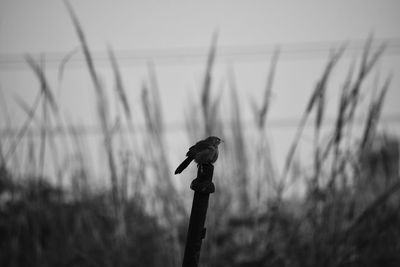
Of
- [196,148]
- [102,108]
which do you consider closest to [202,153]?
[196,148]

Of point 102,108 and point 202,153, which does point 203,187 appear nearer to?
point 202,153

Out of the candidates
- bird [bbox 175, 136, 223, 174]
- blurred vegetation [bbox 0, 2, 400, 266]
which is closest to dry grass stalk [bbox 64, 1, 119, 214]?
blurred vegetation [bbox 0, 2, 400, 266]

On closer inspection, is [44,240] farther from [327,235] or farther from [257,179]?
[327,235]

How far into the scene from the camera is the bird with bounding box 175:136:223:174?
33 cm

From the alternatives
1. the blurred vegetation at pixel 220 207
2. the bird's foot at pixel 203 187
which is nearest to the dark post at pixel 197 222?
the bird's foot at pixel 203 187

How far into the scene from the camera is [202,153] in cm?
34

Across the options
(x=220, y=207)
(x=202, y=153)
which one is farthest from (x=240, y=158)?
(x=202, y=153)

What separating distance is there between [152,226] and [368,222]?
2.54 feet

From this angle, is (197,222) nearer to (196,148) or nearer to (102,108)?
(196,148)

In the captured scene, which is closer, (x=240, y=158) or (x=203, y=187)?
(x=203, y=187)

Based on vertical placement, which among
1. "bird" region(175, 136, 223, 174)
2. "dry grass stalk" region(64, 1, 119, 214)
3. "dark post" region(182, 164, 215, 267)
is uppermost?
"dry grass stalk" region(64, 1, 119, 214)

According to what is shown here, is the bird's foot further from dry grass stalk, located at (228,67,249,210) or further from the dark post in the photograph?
dry grass stalk, located at (228,67,249,210)

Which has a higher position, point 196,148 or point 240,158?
point 240,158

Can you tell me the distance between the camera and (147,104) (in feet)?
3.76
